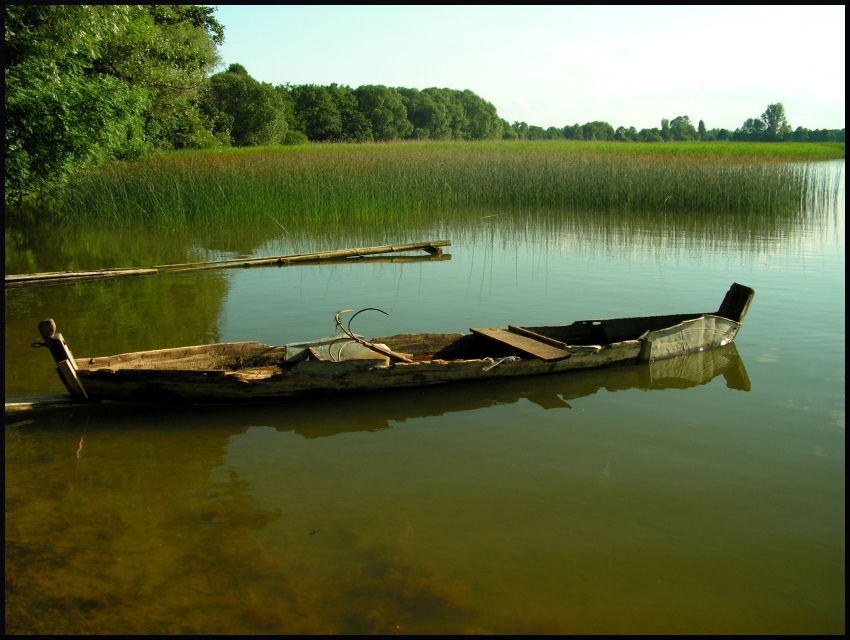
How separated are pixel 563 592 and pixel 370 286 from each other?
583 centimetres

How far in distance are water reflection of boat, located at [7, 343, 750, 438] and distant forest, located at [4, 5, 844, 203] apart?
7.86m

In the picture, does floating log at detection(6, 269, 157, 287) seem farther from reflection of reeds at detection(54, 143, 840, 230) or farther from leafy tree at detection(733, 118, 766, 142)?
leafy tree at detection(733, 118, 766, 142)

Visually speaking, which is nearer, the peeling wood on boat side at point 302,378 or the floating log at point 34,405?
the floating log at point 34,405

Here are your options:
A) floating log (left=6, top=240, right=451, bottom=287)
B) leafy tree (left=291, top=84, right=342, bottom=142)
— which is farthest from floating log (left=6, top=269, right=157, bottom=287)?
leafy tree (left=291, top=84, right=342, bottom=142)

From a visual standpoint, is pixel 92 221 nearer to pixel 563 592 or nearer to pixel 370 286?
pixel 370 286

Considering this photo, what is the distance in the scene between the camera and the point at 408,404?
4.59 m

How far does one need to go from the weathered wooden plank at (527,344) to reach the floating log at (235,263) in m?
4.50

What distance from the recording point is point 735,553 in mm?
2934

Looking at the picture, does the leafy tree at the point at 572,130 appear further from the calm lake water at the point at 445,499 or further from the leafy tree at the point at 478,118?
the calm lake water at the point at 445,499

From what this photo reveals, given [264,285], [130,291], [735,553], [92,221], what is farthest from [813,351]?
[92,221]

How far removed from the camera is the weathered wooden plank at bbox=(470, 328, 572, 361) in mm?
4852

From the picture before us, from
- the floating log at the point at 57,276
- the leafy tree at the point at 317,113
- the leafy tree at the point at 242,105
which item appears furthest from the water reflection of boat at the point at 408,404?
the leafy tree at the point at 317,113

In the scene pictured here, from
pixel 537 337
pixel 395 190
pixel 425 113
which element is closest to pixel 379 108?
pixel 425 113

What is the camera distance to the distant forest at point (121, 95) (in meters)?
10.3
